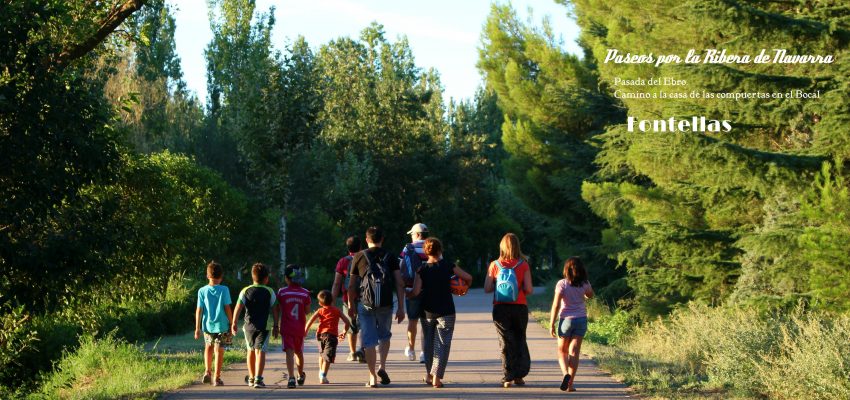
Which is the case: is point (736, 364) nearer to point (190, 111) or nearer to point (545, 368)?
point (545, 368)

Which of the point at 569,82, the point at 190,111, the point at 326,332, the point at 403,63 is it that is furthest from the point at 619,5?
the point at 403,63

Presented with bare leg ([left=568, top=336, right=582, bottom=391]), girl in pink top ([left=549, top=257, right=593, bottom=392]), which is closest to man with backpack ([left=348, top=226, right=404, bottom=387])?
girl in pink top ([left=549, top=257, right=593, bottom=392])

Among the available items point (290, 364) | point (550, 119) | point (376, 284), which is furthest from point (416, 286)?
point (550, 119)

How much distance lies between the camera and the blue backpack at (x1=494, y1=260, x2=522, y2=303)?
12289 millimetres

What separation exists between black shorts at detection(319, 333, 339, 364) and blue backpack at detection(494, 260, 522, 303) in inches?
86.4

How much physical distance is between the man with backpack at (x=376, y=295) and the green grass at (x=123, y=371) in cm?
228

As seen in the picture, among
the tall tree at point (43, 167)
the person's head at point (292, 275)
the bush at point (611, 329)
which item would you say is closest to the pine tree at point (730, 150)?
the bush at point (611, 329)

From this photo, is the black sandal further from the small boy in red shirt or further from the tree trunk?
the tree trunk

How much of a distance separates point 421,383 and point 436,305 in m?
1.18

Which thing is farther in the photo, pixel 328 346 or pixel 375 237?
pixel 328 346

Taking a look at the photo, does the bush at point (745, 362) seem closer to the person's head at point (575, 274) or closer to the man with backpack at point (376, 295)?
the person's head at point (575, 274)

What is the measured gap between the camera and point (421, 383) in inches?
507

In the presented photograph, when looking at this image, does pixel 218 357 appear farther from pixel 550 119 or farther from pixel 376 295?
pixel 550 119

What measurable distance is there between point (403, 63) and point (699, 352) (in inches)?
2181
